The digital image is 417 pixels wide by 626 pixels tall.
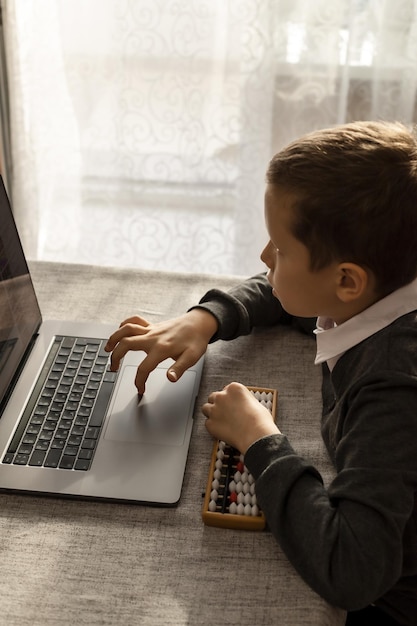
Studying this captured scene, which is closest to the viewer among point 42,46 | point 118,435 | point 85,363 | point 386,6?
point 118,435

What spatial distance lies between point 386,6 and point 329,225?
1.23 metres

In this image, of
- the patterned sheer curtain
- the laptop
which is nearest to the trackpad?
the laptop

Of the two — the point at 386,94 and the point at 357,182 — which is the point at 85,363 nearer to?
the point at 357,182

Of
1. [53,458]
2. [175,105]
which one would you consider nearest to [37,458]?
[53,458]

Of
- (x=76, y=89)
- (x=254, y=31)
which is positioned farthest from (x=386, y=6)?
(x=76, y=89)

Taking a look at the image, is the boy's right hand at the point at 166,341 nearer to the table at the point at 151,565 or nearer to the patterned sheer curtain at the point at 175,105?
the table at the point at 151,565

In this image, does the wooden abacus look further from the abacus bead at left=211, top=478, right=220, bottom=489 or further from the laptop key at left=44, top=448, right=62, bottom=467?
the laptop key at left=44, top=448, right=62, bottom=467

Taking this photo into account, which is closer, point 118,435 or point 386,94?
point 118,435

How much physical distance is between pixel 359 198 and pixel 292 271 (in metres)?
0.13

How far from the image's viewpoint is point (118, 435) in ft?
3.11

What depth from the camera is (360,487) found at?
779 mm

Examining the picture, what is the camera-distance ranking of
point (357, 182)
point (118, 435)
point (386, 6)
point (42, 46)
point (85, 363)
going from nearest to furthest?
point (357, 182)
point (118, 435)
point (85, 363)
point (386, 6)
point (42, 46)

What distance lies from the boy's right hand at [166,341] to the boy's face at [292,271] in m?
0.16

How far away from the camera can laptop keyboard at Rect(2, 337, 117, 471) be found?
92 cm
